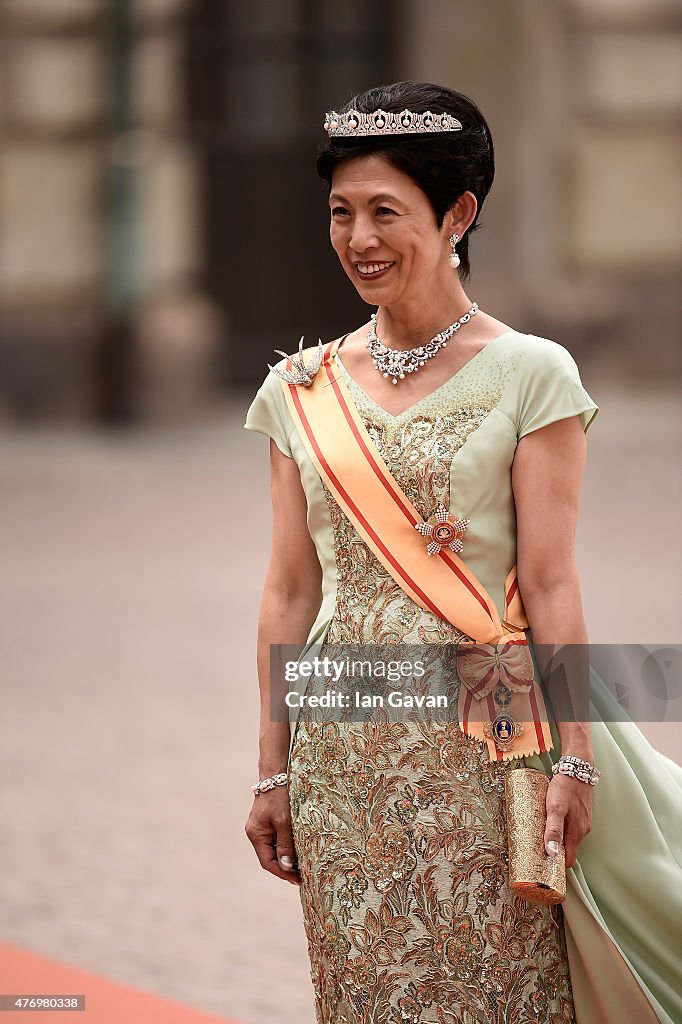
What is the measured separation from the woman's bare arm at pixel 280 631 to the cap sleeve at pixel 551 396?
0.49 metres

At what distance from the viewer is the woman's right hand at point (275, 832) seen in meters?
3.17

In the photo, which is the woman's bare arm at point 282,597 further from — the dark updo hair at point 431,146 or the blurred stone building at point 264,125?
the blurred stone building at point 264,125

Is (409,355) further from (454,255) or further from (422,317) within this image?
(454,255)

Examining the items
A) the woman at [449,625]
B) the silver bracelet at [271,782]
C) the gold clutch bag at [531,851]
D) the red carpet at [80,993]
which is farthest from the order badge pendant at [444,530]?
the red carpet at [80,993]

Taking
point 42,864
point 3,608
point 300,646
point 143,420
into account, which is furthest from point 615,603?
point 143,420

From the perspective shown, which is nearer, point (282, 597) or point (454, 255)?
point (454, 255)

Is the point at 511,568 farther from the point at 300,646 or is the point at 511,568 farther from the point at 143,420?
the point at 143,420

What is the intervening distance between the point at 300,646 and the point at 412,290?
663 millimetres

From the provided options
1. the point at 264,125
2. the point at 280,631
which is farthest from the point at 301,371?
the point at 264,125

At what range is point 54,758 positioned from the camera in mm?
7043

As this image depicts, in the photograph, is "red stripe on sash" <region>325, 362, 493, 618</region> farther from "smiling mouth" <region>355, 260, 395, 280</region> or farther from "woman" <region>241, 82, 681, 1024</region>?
"smiling mouth" <region>355, 260, 395, 280</region>

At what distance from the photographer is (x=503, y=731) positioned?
2.95 metres

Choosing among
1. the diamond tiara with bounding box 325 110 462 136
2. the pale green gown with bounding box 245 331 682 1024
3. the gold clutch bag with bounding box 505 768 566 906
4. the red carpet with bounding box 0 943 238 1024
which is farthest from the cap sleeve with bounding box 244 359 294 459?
the red carpet with bounding box 0 943 238 1024

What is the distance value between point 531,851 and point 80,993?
2265 mm
